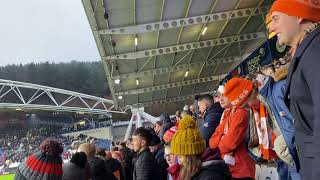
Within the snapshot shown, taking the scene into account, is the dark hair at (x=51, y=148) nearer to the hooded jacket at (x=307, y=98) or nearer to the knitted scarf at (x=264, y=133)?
the knitted scarf at (x=264, y=133)

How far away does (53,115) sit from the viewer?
179 ft

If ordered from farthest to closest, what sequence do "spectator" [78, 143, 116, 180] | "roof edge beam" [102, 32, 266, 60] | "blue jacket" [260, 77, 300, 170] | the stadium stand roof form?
1. "roof edge beam" [102, 32, 266, 60]
2. the stadium stand roof
3. "spectator" [78, 143, 116, 180]
4. "blue jacket" [260, 77, 300, 170]

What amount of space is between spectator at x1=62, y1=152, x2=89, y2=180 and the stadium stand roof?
665 cm

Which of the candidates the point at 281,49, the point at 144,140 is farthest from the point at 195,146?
the point at 281,49

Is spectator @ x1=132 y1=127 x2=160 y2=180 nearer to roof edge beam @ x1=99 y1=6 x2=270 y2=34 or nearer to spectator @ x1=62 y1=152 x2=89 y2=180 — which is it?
spectator @ x1=62 y1=152 x2=89 y2=180

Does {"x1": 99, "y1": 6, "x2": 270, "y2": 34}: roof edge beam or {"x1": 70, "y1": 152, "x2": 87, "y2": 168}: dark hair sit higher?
{"x1": 99, "y1": 6, "x2": 270, "y2": 34}: roof edge beam

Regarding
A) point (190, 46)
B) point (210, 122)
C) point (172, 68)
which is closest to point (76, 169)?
point (210, 122)

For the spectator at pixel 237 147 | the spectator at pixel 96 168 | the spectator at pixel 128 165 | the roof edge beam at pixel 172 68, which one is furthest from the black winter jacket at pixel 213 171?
the roof edge beam at pixel 172 68

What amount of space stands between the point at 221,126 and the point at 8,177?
12.2 metres

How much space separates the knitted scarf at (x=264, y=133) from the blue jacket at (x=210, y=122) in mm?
1529

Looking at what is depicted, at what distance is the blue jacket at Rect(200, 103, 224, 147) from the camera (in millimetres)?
5086

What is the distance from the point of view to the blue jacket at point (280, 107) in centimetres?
253

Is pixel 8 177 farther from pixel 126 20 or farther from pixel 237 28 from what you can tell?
pixel 237 28

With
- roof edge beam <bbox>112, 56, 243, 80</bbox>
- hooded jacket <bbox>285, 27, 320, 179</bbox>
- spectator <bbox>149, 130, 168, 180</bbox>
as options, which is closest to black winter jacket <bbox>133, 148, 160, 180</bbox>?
spectator <bbox>149, 130, 168, 180</bbox>
